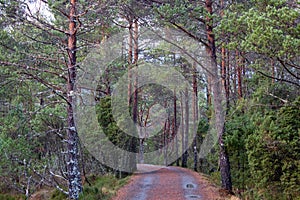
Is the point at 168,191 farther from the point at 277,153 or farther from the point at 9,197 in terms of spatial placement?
the point at 9,197

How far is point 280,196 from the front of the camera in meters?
9.30

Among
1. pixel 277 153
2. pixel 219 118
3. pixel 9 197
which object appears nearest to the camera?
pixel 277 153

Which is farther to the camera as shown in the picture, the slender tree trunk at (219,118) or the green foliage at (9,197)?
the green foliage at (9,197)

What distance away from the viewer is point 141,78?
21.6m

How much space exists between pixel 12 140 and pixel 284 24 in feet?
35.8

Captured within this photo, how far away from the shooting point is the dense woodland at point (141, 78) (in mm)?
8953

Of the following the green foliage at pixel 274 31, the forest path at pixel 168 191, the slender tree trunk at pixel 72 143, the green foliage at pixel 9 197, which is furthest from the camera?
the green foliage at pixel 9 197

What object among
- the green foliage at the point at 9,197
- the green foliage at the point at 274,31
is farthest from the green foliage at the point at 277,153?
the green foliage at the point at 9,197

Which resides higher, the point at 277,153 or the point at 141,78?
the point at 141,78

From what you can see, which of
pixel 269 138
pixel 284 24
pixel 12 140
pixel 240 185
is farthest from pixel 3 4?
pixel 240 185

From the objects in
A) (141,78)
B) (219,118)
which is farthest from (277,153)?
(141,78)

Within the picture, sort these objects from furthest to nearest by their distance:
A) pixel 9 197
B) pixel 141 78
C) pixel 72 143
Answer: pixel 141 78, pixel 9 197, pixel 72 143

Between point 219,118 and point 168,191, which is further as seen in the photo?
point 219,118

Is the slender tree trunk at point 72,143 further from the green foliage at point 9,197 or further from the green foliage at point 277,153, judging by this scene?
the green foliage at point 9,197
